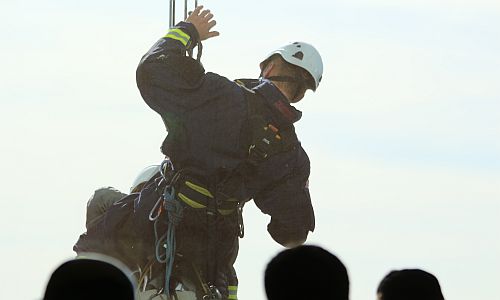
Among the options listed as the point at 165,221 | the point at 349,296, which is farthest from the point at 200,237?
the point at 349,296

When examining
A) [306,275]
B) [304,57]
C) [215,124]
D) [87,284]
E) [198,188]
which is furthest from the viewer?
[304,57]

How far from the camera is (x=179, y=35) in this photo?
1614 centimetres

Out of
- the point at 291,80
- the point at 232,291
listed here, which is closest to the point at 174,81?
the point at 291,80

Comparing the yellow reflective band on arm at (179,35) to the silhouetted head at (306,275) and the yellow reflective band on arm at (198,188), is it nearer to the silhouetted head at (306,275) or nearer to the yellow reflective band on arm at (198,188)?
the yellow reflective band on arm at (198,188)

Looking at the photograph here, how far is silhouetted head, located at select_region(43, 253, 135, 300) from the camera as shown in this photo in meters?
8.48

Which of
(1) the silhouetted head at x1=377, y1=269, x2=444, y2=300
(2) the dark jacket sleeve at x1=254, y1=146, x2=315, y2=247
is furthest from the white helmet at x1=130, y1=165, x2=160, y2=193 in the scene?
(1) the silhouetted head at x1=377, y1=269, x2=444, y2=300

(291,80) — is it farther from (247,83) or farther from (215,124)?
(215,124)

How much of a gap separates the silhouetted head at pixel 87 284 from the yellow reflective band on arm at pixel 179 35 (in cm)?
764

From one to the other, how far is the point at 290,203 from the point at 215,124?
1191 millimetres

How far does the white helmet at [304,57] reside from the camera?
1662cm

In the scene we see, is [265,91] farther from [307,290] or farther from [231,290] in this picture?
[307,290]

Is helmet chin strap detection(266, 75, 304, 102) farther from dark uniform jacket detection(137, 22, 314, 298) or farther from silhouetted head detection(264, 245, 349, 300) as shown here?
silhouetted head detection(264, 245, 349, 300)

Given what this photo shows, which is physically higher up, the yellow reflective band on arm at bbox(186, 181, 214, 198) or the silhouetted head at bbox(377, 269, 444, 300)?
the yellow reflective band on arm at bbox(186, 181, 214, 198)

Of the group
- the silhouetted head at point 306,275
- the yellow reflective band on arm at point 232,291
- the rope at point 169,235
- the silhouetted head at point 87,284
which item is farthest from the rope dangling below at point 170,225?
the silhouetted head at point 87,284
